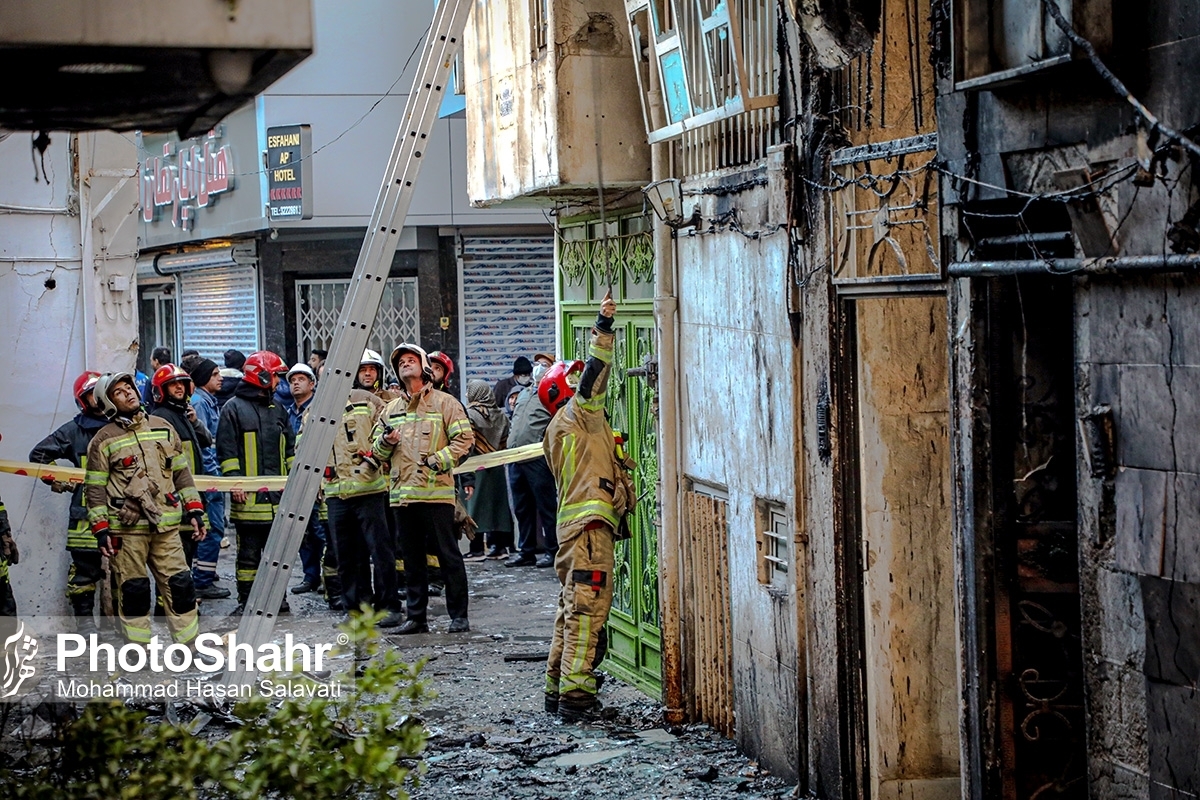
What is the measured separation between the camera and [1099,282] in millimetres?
5219

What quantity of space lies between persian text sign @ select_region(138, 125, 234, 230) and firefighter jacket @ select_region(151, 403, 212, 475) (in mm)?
8734

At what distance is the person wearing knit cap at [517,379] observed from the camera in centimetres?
1644

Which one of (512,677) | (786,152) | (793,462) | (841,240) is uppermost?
(786,152)

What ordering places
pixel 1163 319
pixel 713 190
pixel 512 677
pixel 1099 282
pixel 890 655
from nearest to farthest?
pixel 1163 319, pixel 1099 282, pixel 890 655, pixel 713 190, pixel 512 677

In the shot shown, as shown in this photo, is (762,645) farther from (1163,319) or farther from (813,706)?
(1163,319)

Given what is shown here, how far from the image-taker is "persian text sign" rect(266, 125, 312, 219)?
799 inches

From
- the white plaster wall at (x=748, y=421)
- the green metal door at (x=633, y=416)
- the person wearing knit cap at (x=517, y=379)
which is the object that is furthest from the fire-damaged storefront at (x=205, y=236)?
the white plaster wall at (x=748, y=421)

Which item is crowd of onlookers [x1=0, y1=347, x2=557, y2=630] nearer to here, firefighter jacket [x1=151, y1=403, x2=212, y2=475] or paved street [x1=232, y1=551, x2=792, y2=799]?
firefighter jacket [x1=151, y1=403, x2=212, y2=475]

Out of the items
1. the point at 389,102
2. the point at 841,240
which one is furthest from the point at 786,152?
the point at 389,102

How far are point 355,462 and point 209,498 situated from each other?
3.41m

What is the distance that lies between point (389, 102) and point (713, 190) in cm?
1332

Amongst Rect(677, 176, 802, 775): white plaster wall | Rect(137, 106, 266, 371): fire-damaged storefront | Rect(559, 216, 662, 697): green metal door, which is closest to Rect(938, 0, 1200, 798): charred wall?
Rect(677, 176, 802, 775): white plaster wall

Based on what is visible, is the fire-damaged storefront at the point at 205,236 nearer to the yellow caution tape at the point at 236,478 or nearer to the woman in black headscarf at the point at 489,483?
the woman in black headscarf at the point at 489,483

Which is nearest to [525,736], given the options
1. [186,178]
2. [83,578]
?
[83,578]
